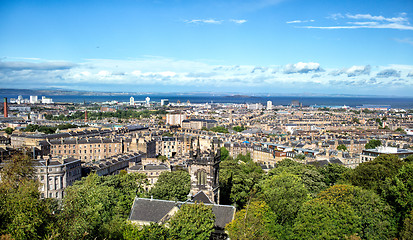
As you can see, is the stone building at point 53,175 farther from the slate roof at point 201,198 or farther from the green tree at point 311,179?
the slate roof at point 201,198

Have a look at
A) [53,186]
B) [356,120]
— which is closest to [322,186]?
[53,186]

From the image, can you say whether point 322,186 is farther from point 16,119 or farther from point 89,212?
point 16,119

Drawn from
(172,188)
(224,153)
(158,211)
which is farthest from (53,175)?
(224,153)

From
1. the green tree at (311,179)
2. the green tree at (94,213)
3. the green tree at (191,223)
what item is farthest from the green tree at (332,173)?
the green tree at (191,223)

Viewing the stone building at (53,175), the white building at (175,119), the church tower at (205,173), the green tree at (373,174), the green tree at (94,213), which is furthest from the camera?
the white building at (175,119)

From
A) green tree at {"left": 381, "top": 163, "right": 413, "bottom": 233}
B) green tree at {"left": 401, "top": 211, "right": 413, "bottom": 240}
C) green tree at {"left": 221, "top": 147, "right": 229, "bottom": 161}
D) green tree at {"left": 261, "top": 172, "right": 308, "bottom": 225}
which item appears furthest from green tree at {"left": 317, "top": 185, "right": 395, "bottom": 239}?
green tree at {"left": 221, "top": 147, "right": 229, "bottom": 161}
